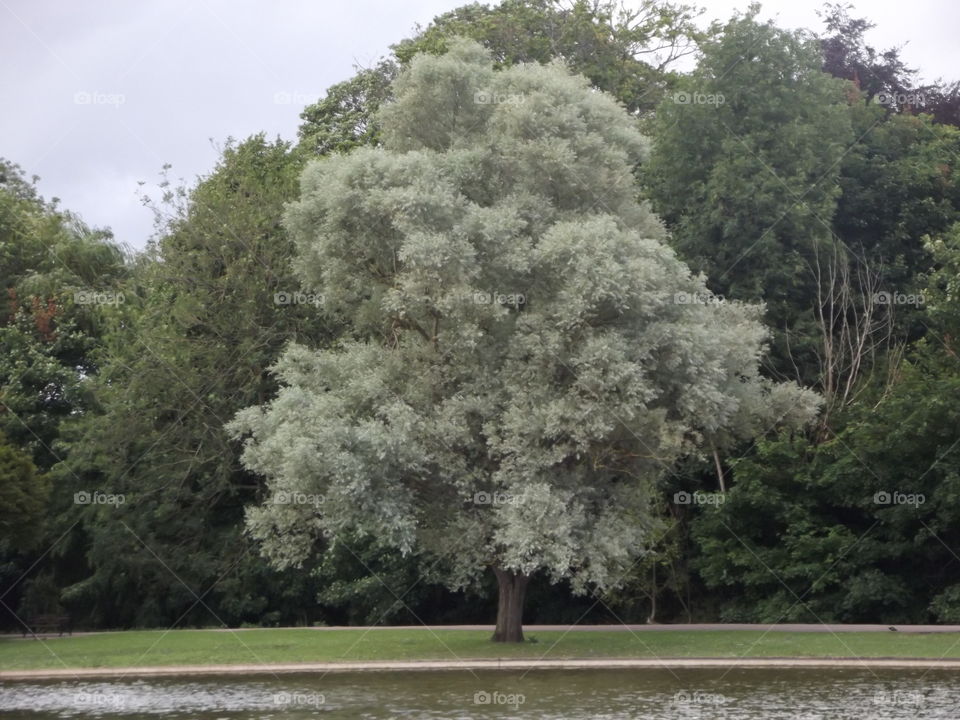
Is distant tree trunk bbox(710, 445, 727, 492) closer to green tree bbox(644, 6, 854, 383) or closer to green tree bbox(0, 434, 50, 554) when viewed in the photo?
green tree bbox(644, 6, 854, 383)

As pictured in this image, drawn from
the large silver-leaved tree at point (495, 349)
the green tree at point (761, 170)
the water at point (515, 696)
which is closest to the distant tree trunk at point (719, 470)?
the green tree at point (761, 170)

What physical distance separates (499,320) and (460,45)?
686cm

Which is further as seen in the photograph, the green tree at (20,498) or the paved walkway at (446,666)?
the green tree at (20,498)

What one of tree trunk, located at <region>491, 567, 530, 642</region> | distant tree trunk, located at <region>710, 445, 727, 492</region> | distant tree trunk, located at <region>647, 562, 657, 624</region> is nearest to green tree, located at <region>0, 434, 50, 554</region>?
tree trunk, located at <region>491, 567, 530, 642</region>

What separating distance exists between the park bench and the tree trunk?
47.8 feet

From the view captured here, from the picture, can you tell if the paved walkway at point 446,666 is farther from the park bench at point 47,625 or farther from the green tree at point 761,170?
the green tree at point 761,170

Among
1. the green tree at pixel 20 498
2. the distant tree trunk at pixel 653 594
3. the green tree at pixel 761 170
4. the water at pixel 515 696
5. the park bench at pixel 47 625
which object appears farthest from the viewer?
the green tree at pixel 761 170

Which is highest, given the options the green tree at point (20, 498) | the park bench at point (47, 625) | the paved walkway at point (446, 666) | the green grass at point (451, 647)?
the green tree at point (20, 498)

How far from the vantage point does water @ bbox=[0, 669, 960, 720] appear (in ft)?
65.6

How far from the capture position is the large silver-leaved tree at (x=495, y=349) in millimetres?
26500

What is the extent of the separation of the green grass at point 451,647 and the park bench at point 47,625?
13.6 ft

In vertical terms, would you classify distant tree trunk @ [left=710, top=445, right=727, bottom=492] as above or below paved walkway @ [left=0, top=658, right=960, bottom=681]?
above

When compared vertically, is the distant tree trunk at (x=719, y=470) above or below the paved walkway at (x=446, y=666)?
above

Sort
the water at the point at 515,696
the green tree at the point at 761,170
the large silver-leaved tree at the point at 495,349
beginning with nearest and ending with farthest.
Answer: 1. the water at the point at 515,696
2. the large silver-leaved tree at the point at 495,349
3. the green tree at the point at 761,170
